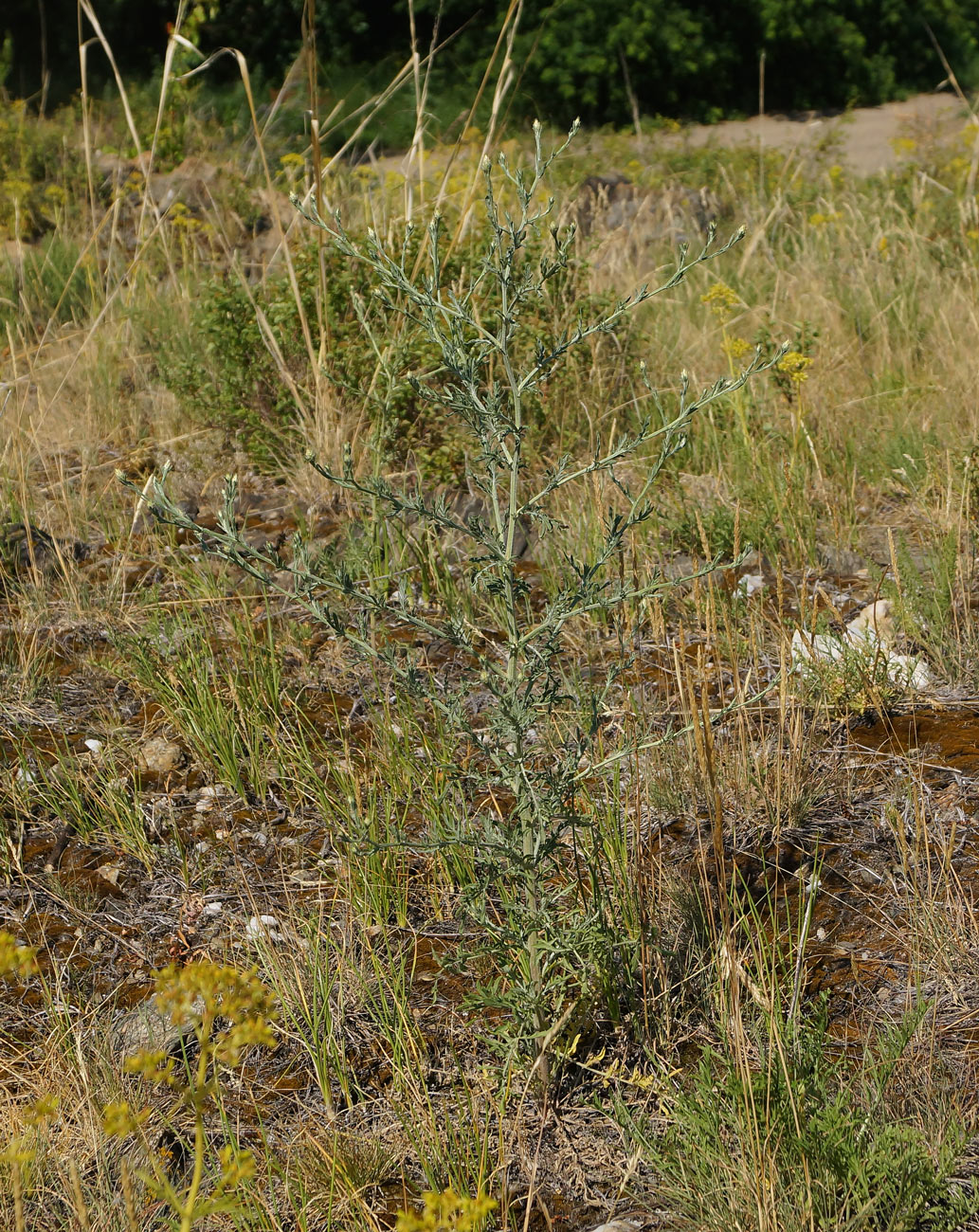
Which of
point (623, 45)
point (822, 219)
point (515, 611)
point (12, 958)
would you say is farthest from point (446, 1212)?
point (623, 45)

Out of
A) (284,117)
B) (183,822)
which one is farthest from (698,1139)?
(284,117)

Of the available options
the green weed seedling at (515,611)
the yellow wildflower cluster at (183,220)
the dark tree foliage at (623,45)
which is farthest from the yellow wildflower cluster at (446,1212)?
the dark tree foliage at (623,45)

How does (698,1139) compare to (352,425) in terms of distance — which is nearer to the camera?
(698,1139)

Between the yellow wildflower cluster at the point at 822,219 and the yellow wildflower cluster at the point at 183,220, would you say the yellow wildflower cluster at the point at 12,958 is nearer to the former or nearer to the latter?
the yellow wildflower cluster at the point at 183,220

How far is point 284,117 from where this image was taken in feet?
42.6

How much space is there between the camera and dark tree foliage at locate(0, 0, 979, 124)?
1435 cm

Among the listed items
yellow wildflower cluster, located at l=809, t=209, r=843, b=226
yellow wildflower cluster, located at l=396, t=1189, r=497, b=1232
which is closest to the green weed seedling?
yellow wildflower cluster, located at l=396, t=1189, r=497, b=1232

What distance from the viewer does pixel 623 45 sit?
1426 cm

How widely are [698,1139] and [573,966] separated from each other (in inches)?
13.2

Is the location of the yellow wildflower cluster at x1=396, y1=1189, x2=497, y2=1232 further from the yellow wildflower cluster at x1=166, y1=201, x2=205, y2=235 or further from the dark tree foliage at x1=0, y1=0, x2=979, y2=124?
the dark tree foliage at x1=0, y1=0, x2=979, y2=124

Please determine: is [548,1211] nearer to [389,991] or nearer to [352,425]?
[389,991]

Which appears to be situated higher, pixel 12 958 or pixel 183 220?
pixel 183 220

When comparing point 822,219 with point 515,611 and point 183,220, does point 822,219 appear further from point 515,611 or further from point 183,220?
point 515,611

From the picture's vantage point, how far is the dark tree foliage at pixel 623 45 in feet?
47.1
